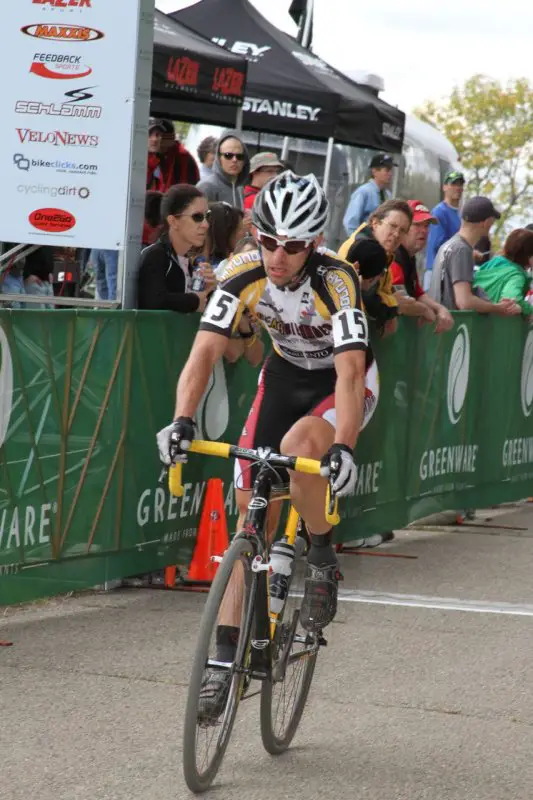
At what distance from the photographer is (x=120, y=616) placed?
7.52 m

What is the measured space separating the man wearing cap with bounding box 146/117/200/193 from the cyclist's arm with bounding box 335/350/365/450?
20.2 ft

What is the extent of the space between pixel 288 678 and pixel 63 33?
13.4ft

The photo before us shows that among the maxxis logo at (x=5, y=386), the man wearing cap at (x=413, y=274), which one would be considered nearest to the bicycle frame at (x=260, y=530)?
the maxxis logo at (x=5, y=386)

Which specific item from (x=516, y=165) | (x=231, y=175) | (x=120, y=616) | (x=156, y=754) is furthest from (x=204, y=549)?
(x=516, y=165)

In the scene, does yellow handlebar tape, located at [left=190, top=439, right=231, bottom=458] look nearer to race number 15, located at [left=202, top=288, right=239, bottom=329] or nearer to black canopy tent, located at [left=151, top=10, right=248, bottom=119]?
race number 15, located at [left=202, top=288, right=239, bottom=329]

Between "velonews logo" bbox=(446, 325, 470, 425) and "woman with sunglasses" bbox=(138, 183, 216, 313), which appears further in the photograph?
"velonews logo" bbox=(446, 325, 470, 425)

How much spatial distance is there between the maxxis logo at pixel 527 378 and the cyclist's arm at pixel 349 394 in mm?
7391

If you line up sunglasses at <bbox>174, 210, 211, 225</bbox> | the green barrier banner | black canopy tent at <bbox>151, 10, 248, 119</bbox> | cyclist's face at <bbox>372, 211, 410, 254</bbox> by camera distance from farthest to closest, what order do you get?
black canopy tent at <bbox>151, 10, 248, 119</bbox> → cyclist's face at <bbox>372, 211, 410, 254</bbox> → sunglasses at <bbox>174, 210, 211, 225</bbox> → the green barrier banner

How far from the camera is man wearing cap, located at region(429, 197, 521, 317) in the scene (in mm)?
11289

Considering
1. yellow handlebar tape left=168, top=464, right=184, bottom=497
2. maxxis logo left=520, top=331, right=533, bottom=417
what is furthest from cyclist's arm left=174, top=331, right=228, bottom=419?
maxxis logo left=520, top=331, right=533, bottom=417

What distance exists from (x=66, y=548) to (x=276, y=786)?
2691 mm

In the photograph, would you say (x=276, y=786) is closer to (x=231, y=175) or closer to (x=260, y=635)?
(x=260, y=635)

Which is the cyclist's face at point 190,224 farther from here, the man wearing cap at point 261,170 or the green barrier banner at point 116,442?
the man wearing cap at point 261,170

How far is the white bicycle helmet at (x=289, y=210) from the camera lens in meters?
5.24
